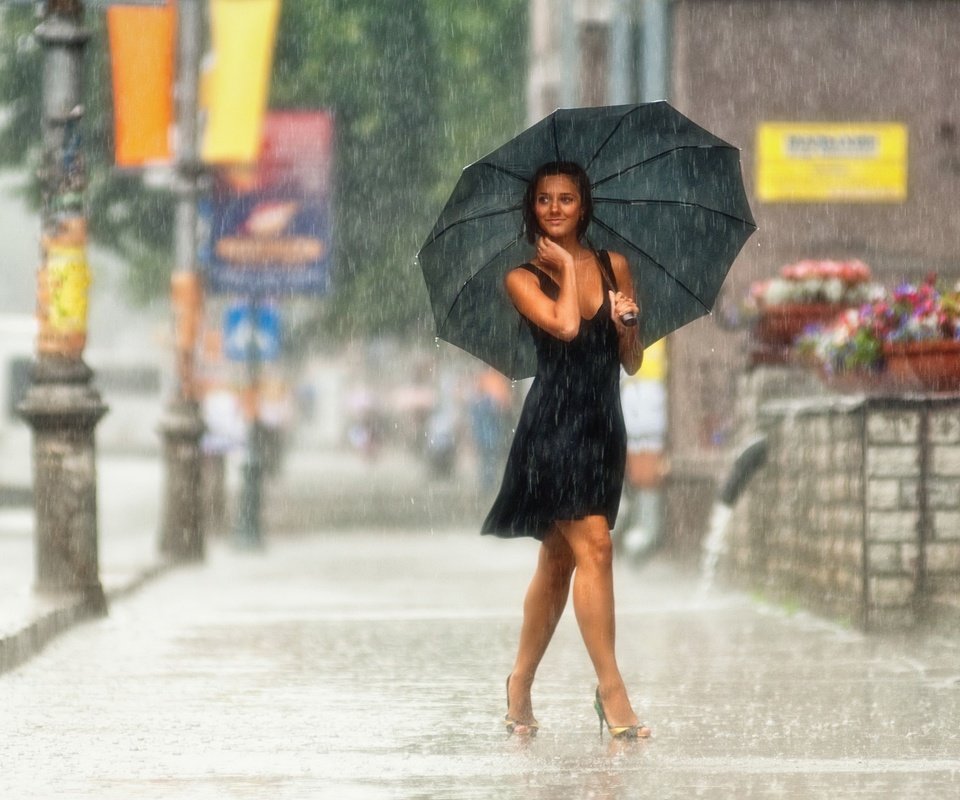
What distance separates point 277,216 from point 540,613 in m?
16.7

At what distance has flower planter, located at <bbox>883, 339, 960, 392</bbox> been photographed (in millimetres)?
11273

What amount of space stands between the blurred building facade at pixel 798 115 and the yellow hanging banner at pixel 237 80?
336 cm

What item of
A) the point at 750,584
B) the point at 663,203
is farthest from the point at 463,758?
the point at 750,584

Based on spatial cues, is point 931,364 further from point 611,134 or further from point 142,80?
point 142,80

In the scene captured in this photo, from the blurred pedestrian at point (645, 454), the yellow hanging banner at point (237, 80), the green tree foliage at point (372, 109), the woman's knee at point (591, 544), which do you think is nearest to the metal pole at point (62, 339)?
the woman's knee at point (591, 544)

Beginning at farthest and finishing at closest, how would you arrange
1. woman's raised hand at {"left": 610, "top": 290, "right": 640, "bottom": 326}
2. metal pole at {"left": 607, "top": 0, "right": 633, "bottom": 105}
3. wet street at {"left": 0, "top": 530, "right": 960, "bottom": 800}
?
1. metal pole at {"left": 607, "top": 0, "right": 633, "bottom": 105}
2. woman's raised hand at {"left": 610, "top": 290, "right": 640, "bottom": 326}
3. wet street at {"left": 0, "top": 530, "right": 960, "bottom": 800}

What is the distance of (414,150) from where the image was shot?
106 feet

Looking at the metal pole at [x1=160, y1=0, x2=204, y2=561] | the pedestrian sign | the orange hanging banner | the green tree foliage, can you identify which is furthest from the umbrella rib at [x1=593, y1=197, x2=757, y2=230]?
the green tree foliage

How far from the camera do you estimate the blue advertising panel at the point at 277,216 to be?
76.6 ft

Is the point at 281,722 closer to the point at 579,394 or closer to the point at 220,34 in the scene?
the point at 579,394

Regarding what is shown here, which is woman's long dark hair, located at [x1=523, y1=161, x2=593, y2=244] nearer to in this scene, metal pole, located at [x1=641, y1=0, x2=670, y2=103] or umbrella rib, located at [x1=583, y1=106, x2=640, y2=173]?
umbrella rib, located at [x1=583, y1=106, x2=640, y2=173]

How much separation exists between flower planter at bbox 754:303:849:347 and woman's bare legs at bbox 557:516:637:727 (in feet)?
22.8

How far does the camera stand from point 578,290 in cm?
747

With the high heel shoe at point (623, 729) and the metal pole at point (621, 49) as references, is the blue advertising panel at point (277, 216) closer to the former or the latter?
the metal pole at point (621, 49)
